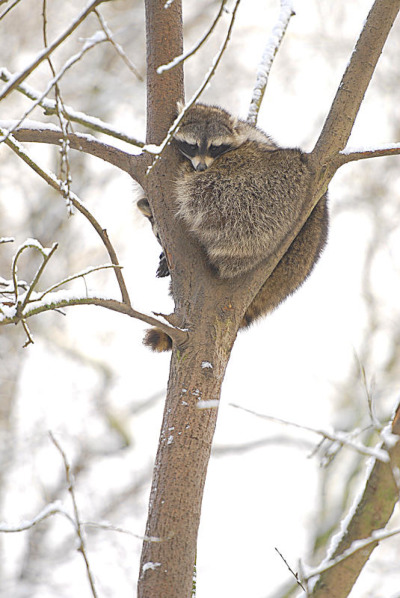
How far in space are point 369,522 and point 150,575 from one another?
0.64 m

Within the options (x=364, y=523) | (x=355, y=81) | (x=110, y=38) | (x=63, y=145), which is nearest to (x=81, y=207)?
(x=63, y=145)

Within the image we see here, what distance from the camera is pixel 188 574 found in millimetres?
1896

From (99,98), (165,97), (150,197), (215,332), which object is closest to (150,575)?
(215,332)

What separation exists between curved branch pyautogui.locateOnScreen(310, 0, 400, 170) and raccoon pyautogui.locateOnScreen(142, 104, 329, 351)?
20cm

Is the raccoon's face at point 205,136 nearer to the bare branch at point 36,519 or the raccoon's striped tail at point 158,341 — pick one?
the raccoon's striped tail at point 158,341

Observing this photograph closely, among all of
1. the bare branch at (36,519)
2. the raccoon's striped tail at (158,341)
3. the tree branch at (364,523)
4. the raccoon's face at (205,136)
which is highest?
the raccoon's face at (205,136)

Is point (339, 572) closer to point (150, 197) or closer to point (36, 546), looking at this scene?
point (150, 197)

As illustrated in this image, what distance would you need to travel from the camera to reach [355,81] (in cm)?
235

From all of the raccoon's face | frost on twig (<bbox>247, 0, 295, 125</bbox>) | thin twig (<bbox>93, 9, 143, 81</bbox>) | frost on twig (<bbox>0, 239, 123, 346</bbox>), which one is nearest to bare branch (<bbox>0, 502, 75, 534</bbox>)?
frost on twig (<bbox>0, 239, 123, 346</bbox>)

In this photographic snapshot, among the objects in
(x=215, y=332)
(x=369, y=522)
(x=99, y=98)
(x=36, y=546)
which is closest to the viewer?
(x=369, y=522)

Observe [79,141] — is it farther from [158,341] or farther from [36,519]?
[36,519]

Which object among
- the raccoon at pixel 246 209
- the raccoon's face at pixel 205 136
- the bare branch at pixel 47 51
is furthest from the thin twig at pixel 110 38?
the raccoon's face at pixel 205 136

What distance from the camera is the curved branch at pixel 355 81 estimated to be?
233 centimetres

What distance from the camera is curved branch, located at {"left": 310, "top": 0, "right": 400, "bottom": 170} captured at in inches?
91.6
